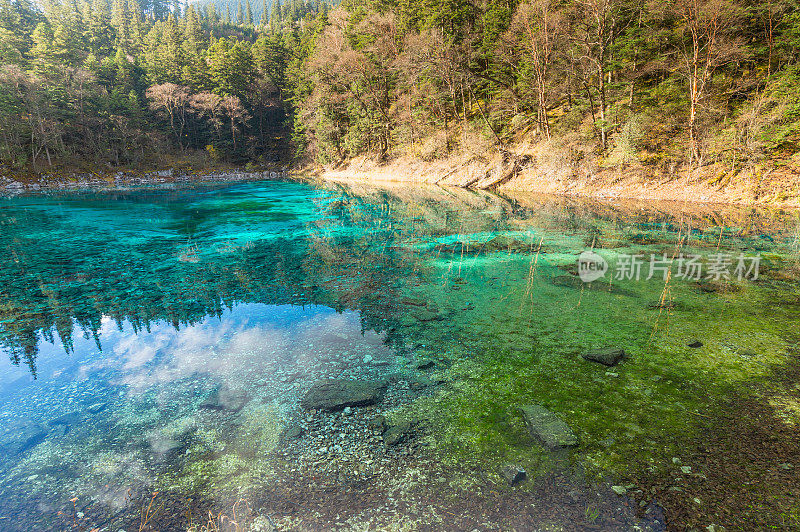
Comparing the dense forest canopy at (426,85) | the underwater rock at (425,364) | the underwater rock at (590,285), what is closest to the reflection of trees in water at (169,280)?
the underwater rock at (425,364)

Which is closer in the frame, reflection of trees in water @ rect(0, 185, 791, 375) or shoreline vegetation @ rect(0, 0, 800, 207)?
reflection of trees in water @ rect(0, 185, 791, 375)

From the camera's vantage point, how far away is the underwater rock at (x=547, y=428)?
3684 millimetres

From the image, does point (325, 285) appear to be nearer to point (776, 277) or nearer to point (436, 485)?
point (436, 485)

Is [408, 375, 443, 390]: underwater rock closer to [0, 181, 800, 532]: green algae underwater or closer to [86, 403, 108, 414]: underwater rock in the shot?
[0, 181, 800, 532]: green algae underwater

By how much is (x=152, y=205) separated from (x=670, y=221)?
2925 centimetres

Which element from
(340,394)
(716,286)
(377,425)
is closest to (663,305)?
(716,286)

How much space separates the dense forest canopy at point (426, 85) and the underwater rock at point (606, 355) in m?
17.6

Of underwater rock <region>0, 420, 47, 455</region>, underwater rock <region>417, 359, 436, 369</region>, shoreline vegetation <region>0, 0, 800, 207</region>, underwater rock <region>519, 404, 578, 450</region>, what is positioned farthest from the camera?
shoreline vegetation <region>0, 0, 800, 207</region>

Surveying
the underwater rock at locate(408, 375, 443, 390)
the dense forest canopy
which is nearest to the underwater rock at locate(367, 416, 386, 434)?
the underwater rock at locate(408, 375, 443, 390)

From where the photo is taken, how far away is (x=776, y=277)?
8539 mm

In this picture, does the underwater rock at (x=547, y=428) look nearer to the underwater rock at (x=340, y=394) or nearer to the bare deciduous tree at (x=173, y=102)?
the underwater rock at (x=340, y=394)

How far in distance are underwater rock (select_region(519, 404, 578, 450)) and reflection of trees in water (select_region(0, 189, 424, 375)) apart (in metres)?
3.04

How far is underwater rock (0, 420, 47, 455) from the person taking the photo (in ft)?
12.5

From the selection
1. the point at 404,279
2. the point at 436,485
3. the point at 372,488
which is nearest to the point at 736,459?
the point at 436,485
